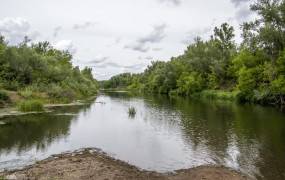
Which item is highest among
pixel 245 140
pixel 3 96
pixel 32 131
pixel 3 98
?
pixel 3 96

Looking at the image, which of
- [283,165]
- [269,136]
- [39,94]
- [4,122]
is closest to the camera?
[283,165]

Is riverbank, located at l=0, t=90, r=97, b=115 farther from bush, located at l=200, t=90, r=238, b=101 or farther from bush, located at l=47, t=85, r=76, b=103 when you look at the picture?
bush, located at l=200, t=90, r=238, b=101

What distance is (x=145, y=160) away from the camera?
53.4 ft

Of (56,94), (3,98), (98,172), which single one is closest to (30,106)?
(3,98)

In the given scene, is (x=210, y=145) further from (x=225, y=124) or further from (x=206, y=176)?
(x=225, y=124)

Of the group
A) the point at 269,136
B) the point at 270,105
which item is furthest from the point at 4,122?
the point at 270,105

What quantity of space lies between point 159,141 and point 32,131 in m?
10.1

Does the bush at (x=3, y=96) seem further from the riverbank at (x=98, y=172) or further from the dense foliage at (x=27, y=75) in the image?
the riverbank at (x=98, y=172)

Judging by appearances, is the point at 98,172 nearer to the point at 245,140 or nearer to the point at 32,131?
the point at 245,140

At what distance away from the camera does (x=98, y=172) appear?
12797mm

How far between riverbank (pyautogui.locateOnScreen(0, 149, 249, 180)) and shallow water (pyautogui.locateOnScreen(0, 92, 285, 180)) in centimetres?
115

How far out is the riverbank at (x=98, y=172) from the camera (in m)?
12.2

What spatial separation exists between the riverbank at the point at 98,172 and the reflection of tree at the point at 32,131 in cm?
477

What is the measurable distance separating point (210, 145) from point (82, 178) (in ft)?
33.9
